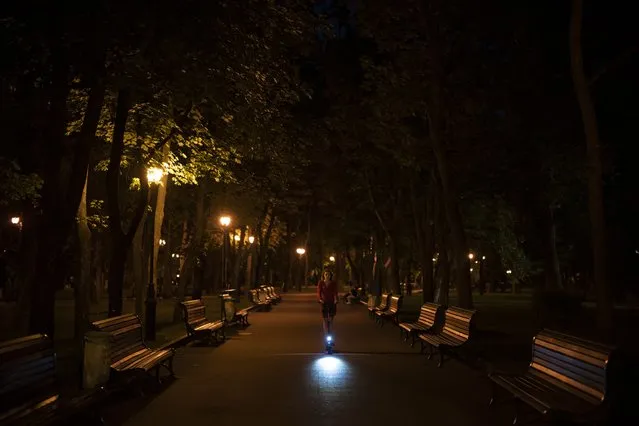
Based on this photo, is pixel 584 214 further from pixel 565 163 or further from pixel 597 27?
pixel 597 27

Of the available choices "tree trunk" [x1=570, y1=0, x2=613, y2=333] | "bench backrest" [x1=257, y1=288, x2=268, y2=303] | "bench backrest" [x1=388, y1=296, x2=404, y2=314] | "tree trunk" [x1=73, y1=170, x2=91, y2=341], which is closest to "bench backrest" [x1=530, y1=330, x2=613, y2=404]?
"tree trunk" [x1=570, y1=0, x2=613, y2=333]

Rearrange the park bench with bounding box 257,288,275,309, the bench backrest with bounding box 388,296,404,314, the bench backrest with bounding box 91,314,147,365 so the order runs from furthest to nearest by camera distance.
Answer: the park bench with bounding box 257,288,275,309
the bench backrest with bounding box 388,296,404,314
the bench backrest with bounding box 91,314,147,365

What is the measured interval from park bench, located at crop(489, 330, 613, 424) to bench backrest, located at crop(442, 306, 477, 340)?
3.73 m

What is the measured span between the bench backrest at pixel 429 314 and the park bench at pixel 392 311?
4390mm

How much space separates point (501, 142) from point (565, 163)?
2298 mm

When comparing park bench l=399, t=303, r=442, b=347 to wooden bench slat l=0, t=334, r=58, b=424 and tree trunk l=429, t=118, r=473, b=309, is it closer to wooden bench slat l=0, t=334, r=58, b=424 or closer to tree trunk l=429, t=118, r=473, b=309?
tree trunk l=429, t=118, r=473, b=309

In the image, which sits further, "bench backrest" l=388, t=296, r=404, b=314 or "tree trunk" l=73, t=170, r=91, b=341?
"bench backrest" l=388, t=296, r=404, b=314

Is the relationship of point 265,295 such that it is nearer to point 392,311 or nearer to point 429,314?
point 392,311

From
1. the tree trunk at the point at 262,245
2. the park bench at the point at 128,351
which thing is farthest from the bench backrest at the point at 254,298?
the park bench at the point at 128,351

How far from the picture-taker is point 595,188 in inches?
580

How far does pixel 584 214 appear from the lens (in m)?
43.8

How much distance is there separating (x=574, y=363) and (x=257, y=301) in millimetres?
27076

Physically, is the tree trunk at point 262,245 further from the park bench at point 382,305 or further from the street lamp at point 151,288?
the street lamp at point 151,288

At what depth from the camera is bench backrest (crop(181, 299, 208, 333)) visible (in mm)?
16828
